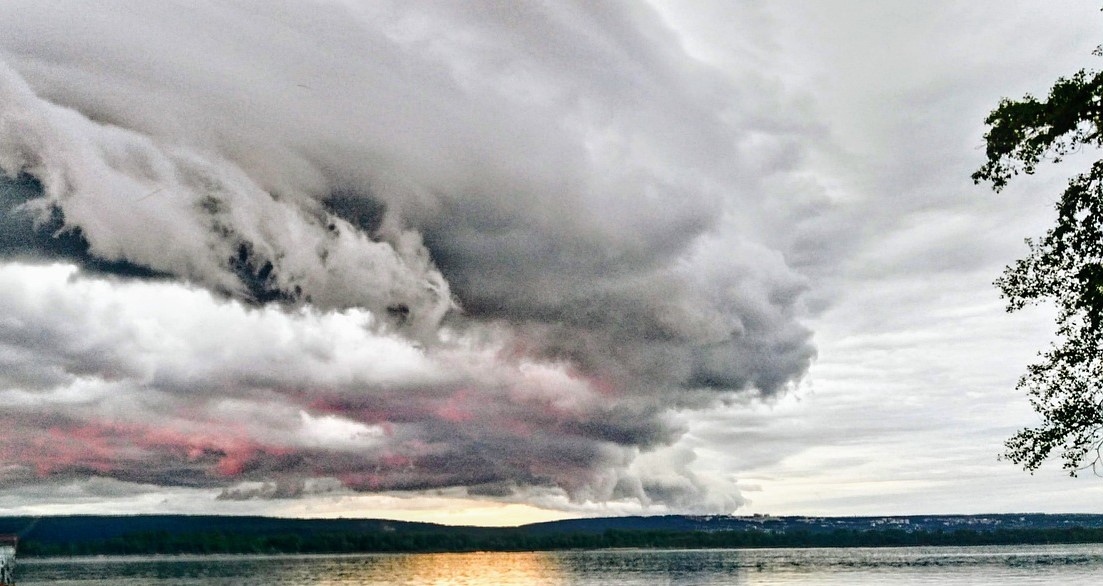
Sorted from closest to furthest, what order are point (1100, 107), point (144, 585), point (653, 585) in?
point (1100, 107)
point (653, 585)
point (144, 585)

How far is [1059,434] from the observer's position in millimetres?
23094

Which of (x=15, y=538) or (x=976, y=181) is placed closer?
(x=976, y=181)

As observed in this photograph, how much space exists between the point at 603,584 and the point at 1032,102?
153263mm

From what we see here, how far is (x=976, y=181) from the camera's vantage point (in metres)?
23.4

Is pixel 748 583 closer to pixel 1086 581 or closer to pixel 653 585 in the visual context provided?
pixel 653 585

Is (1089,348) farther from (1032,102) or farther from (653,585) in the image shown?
(653,585)

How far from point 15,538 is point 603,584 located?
346 ft

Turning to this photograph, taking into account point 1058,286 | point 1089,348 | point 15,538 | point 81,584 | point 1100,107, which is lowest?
point 81,584

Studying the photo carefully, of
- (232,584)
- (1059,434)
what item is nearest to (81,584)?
(232,584)

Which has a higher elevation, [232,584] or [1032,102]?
[1032,102]

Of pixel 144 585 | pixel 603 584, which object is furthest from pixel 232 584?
pixel 603 584

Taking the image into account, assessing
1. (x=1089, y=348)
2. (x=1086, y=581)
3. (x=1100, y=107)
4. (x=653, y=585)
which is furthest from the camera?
(x=653, y=585)

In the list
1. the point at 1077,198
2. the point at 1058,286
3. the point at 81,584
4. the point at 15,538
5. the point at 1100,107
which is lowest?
the point at 81,584

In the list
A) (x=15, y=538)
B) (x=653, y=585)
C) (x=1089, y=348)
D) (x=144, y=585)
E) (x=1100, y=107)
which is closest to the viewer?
(x=1100, y=107)
